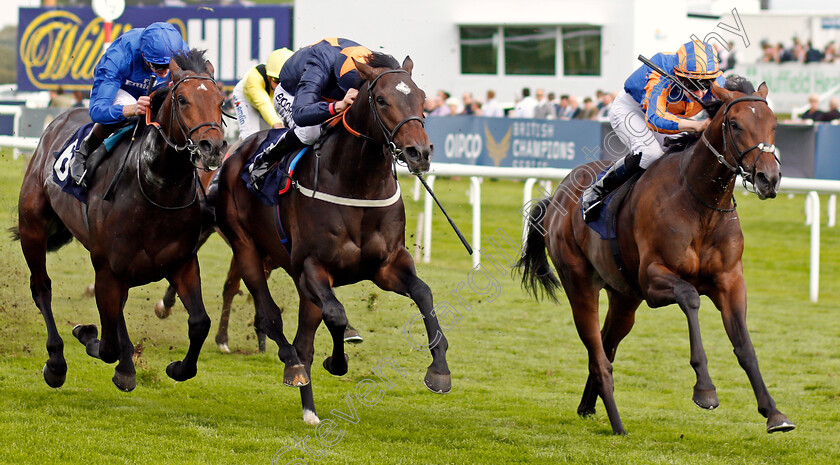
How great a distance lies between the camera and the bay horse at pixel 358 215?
4375 millimetres

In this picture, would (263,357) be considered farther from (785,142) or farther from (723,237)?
(785,142)

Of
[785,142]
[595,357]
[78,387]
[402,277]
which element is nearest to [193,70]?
[402,277]

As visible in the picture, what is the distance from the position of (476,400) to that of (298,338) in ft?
4.10

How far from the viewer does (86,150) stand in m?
5.30

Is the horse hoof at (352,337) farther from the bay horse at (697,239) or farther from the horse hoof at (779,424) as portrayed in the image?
the horse hoof at (779,424)

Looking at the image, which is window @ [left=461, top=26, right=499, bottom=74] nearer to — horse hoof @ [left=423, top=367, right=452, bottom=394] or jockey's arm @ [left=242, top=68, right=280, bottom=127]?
jockey's arm @ [left=242, top=68, right=280, bottom=127]

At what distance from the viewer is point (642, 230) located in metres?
4.92

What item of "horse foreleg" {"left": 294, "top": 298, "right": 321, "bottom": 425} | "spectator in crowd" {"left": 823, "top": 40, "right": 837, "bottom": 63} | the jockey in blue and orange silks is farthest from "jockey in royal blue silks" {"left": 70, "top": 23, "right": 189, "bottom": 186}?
"spectator in crowd" {"left": 823, "top": 40, "right": 837, "bottom": 63}

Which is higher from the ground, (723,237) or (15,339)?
(723,237)

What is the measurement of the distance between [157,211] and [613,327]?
2.57 m

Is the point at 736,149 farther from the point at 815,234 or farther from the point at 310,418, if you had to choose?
the point at 815,234

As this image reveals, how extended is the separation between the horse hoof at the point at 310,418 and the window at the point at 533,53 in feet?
60.4

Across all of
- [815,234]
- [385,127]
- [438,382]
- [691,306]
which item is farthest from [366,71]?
[815,234]

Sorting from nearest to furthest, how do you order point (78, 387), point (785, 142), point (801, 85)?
1. point (78, 387)
2. point (785, 142)
3. point (801, 85)
